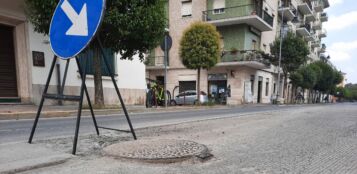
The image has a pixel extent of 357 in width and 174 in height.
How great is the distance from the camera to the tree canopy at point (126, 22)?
9.88m

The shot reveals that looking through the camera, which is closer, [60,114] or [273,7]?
[60,114]

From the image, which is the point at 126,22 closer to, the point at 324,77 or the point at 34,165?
the point at 34,165

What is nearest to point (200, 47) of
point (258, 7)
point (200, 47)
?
point (200, 47)

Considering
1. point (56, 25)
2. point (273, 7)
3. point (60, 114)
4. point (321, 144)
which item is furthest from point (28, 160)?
point (273, 7)

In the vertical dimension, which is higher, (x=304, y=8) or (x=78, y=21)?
(x=304, y=8)

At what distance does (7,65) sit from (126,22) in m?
6.28

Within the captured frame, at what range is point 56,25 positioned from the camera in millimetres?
3809

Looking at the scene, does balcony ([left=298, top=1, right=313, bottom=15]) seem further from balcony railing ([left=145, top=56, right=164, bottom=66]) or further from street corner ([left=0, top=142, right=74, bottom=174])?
street corner ([left=0, top=142, right=74, bottom=174])

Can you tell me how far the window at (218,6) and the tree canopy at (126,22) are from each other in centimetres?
1780

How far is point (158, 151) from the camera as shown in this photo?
367 cm

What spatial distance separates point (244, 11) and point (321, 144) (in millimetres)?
24054

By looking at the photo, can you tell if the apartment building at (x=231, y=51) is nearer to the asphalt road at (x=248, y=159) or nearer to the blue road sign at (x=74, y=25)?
the asphalt road at (x=248, y=159)

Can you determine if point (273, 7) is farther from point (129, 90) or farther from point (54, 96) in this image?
point (54, 96)

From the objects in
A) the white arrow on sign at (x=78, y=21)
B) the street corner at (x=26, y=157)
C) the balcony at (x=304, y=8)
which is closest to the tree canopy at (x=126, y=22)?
the white arrow on sign at (x=78, y=21)
